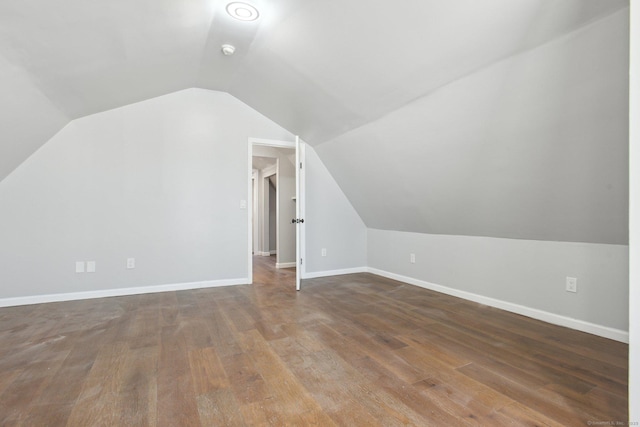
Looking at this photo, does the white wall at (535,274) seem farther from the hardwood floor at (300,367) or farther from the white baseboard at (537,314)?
the hardwood floor at (300,367)

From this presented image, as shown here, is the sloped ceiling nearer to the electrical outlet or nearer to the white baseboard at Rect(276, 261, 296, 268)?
the electrical outlet

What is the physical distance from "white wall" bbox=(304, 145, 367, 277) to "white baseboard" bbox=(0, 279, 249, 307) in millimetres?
1114

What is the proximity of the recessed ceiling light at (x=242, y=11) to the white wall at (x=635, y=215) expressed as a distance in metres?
2.13

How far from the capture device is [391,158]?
3.41 metres

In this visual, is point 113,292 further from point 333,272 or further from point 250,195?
point 333,272

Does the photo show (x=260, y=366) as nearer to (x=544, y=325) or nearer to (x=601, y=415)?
(x=601, y=415)

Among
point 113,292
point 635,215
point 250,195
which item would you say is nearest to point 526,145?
point 635,215

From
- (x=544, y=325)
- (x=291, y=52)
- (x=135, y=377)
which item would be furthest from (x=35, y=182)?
(x=544, y=325)

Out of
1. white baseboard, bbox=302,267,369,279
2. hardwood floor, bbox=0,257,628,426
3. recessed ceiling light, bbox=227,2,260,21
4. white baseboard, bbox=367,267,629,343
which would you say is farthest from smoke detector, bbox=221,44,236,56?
white baseboard, bbox=367,267,629,343

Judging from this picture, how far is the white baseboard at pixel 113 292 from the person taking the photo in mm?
3248

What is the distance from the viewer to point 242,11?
230 centimetres

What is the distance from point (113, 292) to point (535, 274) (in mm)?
4426

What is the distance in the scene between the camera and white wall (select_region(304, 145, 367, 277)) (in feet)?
15.2

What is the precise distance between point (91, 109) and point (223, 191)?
164 centimetres
